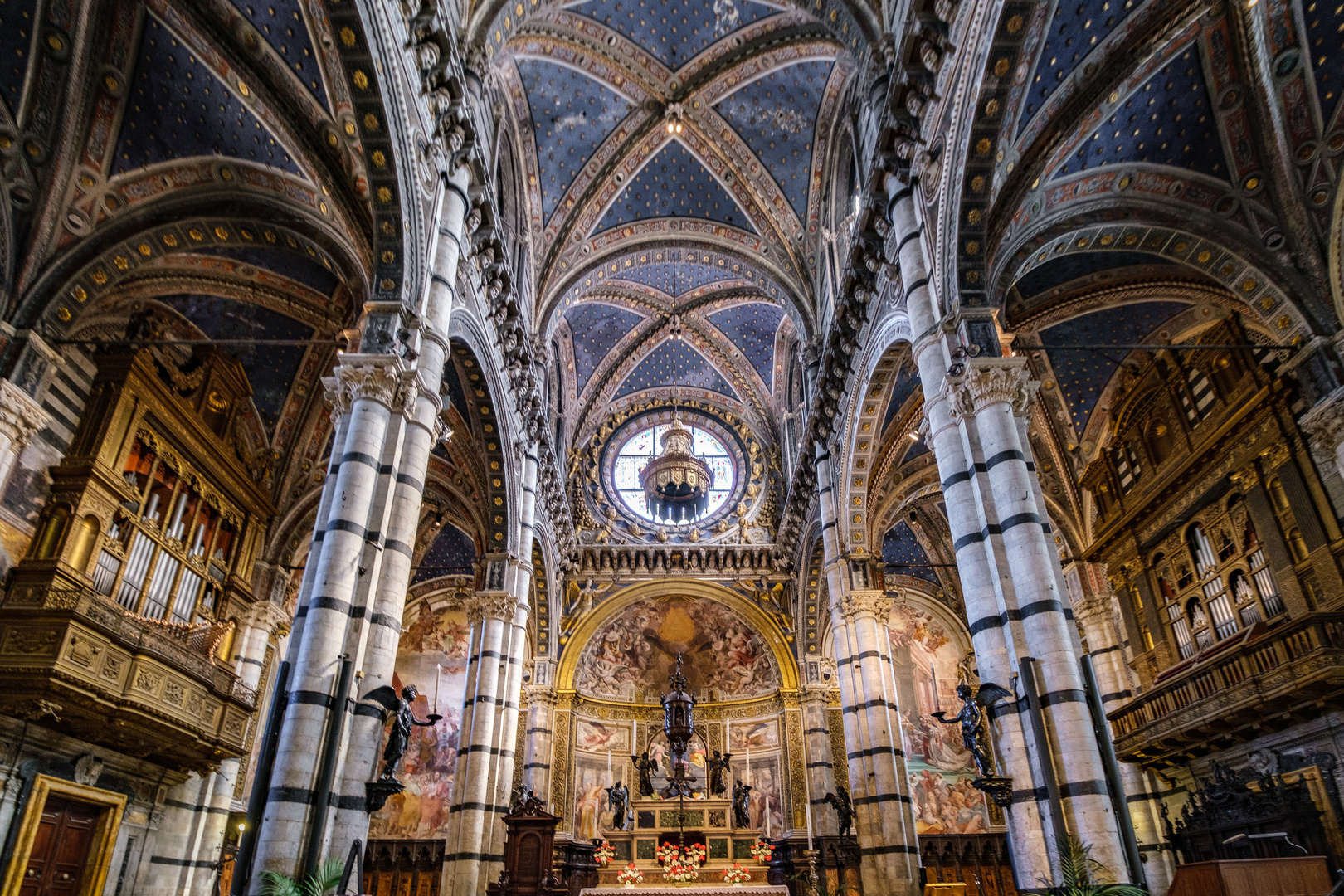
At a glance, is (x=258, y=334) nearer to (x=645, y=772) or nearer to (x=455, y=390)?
(x=455, y=390)

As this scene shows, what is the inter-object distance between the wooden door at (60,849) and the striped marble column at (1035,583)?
522 inches

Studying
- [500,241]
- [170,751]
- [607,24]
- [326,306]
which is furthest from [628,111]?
[170,751]

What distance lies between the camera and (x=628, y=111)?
18.1 metres

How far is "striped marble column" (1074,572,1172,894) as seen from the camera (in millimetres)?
15453

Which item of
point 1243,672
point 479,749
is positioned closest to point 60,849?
point 479,749

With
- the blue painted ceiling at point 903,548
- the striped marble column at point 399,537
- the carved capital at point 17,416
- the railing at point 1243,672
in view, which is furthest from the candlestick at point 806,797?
the carved capital at point 17,416

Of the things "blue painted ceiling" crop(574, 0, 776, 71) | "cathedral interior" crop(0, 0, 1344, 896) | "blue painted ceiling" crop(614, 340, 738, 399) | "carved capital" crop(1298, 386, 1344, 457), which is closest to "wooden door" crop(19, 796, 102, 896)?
"cathedral interior" crop(0, 0, 1344, 896)

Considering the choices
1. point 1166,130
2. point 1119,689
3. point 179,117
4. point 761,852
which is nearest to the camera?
point 179,117

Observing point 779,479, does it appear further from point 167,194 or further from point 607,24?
point 167,194

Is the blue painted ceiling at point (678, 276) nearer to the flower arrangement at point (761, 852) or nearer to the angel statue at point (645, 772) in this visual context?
the angel statue at point (645, 772)

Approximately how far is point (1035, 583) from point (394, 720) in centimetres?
745

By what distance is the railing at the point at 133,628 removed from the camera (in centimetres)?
1134

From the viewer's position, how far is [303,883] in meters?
7.64

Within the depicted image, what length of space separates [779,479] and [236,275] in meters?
16.2
